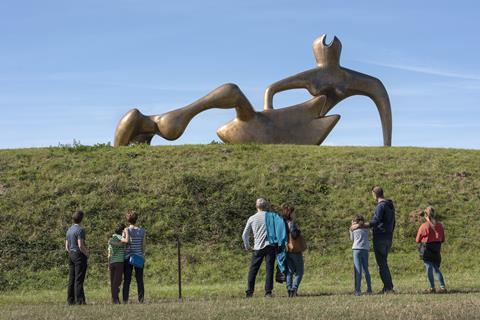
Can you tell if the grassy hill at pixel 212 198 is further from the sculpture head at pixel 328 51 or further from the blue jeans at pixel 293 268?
the blue jeans at pixel 293 268

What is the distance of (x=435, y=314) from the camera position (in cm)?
987

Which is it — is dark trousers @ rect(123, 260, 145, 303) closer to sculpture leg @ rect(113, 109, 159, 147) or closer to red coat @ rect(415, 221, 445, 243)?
red coat @ rect(415, 221, 445, 243)

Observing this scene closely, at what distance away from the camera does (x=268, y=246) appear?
12.9 m

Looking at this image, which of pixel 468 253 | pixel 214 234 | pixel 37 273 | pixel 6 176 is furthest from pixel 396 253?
pixel 6 176

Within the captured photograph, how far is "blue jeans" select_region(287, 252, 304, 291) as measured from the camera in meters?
13.2

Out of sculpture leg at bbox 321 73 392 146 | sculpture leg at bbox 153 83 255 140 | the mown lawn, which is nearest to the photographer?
the mown lawn

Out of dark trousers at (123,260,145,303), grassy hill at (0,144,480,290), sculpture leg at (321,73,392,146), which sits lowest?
dark trousers at (123,260,145,303)

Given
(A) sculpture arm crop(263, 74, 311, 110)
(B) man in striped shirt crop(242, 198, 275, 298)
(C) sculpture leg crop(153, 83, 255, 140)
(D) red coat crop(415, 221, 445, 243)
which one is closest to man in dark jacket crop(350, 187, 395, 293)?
(D) red coat crop(415, 221, 445, 243)

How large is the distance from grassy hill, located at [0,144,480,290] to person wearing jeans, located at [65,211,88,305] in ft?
17.6

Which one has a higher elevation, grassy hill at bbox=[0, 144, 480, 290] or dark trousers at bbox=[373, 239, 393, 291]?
grassy hill at bbox=[0, 144, 480, 290]

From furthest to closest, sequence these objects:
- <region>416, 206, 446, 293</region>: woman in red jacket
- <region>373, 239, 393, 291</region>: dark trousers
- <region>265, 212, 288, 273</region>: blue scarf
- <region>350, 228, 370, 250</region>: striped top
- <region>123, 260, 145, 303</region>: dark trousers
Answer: <region>416, 206, 446, 293</region>: woman in red jacket
<region>350, 228, 370, 250</region>: striped top
<region>373, 239, 393, 291</region>: dark trousers
<region>123, 260, 145, 303</region>: dark trousers
<region>265, 212, 288, 273</region>: blue scarf

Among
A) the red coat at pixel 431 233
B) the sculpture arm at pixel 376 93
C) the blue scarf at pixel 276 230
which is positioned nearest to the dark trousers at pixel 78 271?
the blue scarf at pixel 276 230

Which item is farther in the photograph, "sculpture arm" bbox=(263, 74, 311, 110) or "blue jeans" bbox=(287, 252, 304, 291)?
"sculpture arm" bbox=(263, 74, 311, 110)

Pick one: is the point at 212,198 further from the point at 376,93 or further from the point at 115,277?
the point at 376,93
